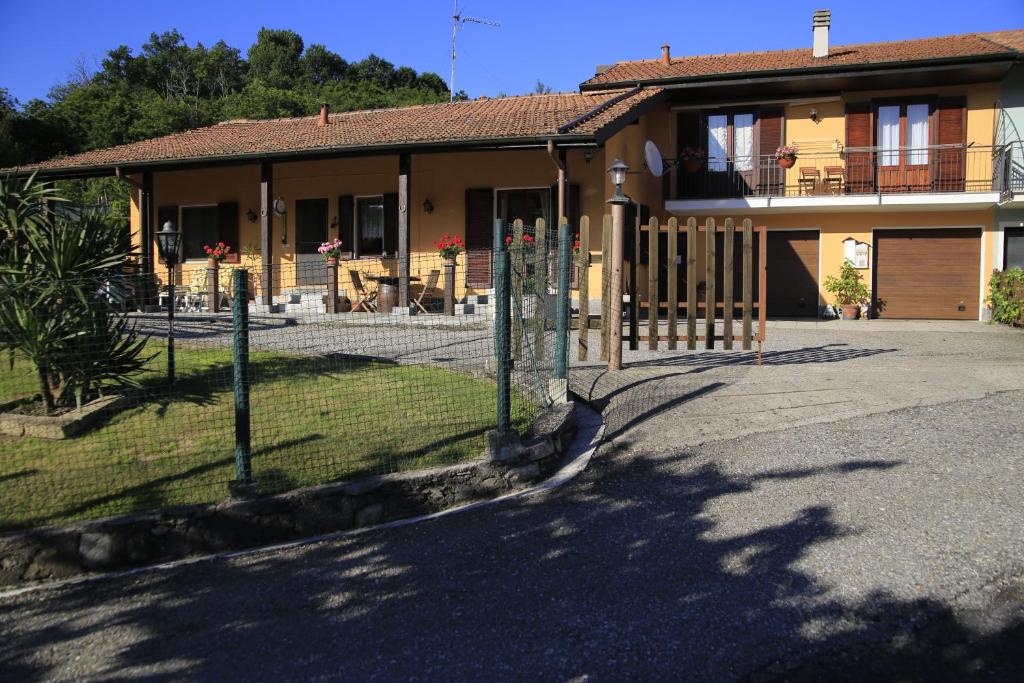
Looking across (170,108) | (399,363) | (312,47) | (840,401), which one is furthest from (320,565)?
(312,47)

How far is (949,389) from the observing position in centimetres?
782

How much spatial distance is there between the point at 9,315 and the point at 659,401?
530cm

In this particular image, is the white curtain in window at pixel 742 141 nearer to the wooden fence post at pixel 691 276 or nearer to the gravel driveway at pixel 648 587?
the wooden fence post at pixel 691 276

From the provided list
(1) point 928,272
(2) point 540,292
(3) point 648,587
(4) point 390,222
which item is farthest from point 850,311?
(3) point 648,587

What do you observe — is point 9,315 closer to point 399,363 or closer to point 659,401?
point 399,363

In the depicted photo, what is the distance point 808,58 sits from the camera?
19.1 meters

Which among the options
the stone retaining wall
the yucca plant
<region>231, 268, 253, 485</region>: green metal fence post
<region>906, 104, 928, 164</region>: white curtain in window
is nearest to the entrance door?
the yucca plant

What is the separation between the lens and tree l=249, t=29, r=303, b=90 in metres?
51.5

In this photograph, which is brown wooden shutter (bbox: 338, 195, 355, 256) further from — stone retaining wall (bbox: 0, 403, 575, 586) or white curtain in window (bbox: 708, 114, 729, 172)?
stone retaining wall (bbox: 0, 403, 575, 586)

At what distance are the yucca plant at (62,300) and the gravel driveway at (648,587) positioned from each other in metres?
2.88

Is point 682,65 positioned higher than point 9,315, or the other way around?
point 682,65

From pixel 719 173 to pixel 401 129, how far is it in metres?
7.28

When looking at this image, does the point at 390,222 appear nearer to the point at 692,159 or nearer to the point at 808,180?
the point at 692,159

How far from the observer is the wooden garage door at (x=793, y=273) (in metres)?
18.9
